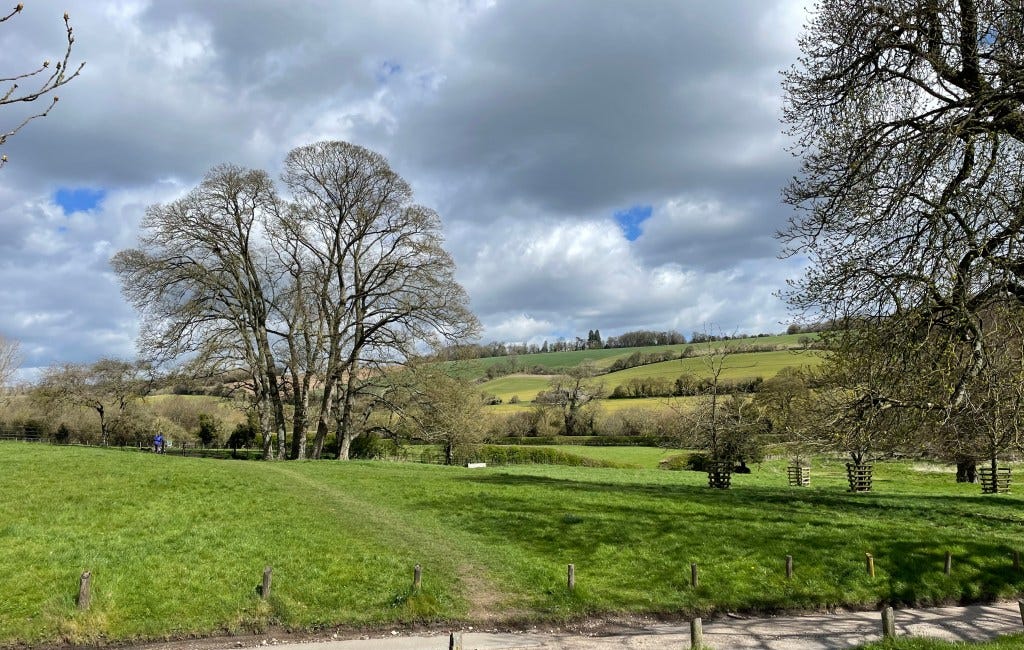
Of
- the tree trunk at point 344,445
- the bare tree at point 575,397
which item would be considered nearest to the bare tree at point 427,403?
the tree trunk at point 344,445

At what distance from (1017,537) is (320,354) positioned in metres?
32.1

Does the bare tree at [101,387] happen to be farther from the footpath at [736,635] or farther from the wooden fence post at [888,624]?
the wooden fence post at [888,624]

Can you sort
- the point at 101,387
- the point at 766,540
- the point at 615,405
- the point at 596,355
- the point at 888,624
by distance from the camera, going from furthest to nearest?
1. the point at 596,355
2. the point at 615,405
3. the point at 101,387
4. the point at 766,540
5. the point at 888,624

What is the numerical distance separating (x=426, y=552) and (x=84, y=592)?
7.33 meters

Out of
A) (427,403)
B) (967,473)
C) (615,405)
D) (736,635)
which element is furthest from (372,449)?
(736,635)

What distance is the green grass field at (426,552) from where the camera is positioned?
1312cm

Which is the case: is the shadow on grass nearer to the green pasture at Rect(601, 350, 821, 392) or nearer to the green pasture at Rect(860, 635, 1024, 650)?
the green pasture at Rect(860, 635, 1024, 650)

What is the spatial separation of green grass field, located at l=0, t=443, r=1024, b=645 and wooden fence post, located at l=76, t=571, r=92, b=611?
16cm

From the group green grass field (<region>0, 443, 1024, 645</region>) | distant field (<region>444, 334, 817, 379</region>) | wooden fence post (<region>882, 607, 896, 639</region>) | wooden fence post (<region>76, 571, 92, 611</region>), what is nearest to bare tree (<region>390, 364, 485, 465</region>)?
green grass field (<region>0, 443, 1024, 645</region>)

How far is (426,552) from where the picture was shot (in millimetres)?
16281

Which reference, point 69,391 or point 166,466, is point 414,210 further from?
point 69,391

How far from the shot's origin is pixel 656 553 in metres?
16.5

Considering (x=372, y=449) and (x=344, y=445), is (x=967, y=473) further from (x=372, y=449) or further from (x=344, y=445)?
(x=372, y=449)

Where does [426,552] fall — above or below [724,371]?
below
